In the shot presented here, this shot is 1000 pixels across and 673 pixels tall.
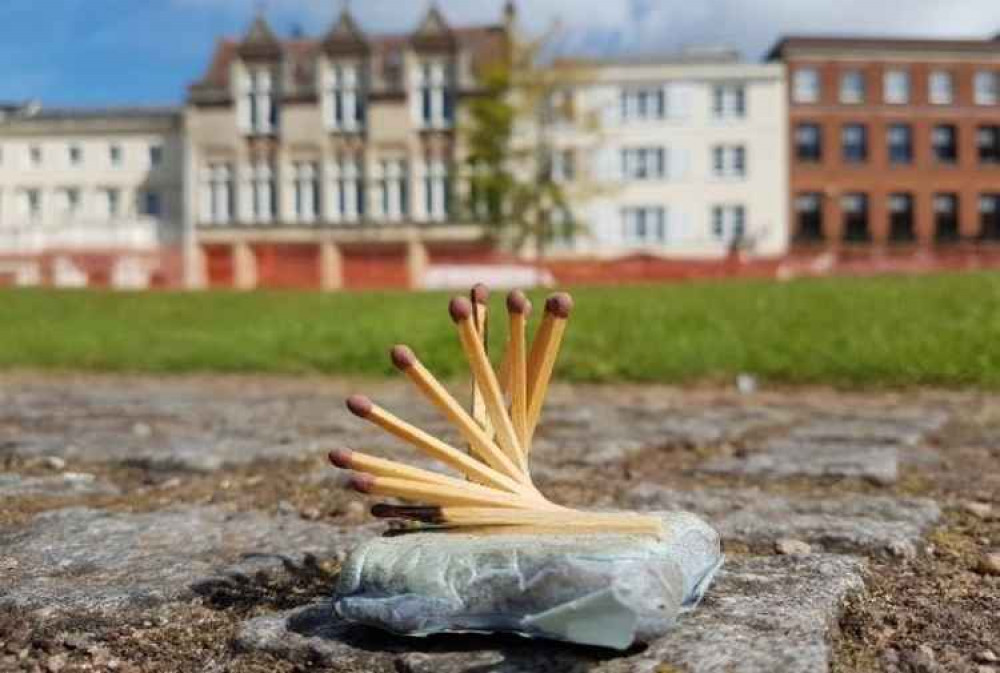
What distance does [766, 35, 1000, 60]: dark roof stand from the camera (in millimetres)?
40406

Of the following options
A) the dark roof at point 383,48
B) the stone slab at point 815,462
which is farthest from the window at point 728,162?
the stone slab at point 815,462

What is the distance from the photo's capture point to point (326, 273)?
3741cm

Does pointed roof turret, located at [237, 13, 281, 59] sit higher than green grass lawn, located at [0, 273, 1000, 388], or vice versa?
pointed roof turret, located at [237, 13, 281, 59]

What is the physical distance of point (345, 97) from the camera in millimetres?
38750

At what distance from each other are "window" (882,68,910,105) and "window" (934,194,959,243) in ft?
13.6

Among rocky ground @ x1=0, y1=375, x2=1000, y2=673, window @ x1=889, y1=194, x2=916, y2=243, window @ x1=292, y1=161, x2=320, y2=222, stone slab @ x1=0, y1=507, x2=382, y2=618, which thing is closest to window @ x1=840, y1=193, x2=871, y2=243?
window @ x1=889, y1=194, x2=916, y2=243

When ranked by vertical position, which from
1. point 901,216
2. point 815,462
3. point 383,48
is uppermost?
point 383,48

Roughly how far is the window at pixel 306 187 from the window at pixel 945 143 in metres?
24.8

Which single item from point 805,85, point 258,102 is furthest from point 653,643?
point 805,85

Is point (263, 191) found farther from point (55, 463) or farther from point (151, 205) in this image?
point (55, 463)

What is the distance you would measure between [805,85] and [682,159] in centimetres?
680

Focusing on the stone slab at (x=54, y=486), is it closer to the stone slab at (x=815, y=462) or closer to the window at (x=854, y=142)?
the stone slab at (x=815, y=462)

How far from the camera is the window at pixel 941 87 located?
42.0 metres

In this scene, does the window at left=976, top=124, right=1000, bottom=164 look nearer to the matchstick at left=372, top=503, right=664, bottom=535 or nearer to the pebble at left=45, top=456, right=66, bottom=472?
the pebble at left=45, top=456, right=66, bottom=472
